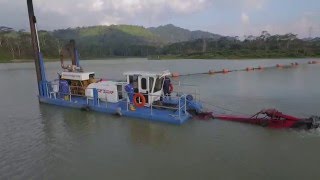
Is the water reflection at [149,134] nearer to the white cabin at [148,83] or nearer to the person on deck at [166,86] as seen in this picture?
the white cabin at [148,83]

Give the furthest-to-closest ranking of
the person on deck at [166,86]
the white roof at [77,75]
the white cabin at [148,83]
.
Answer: the white roof at [77,75]
the person on deck at [166,86]
the white cabin at [148,83]

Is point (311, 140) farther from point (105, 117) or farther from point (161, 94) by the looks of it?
point (105, 117)

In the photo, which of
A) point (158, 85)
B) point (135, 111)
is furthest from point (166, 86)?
point (135, 111)

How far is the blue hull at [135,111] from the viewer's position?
15414 mm

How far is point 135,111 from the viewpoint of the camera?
16.5 metres

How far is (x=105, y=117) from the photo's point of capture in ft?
56.2

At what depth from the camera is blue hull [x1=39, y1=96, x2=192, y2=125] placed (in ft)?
50.6

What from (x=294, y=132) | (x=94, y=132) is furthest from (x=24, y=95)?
(x=294, y=132)

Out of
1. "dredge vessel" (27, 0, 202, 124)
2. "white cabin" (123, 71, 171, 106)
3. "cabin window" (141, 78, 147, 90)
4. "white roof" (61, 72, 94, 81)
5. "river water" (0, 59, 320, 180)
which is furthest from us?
"white roof" (61, 72, 94, 81)

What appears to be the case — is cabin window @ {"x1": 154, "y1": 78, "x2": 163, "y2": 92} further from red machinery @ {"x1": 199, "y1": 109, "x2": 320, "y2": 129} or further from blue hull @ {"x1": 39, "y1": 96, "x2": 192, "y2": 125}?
red machinery @ {"x1": 199, "y1": 109, "x2": 320, "y2": 129}

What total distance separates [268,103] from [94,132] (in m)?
12.0

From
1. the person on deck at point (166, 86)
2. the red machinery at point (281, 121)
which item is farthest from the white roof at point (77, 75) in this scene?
the red machinery at point (281, 121)

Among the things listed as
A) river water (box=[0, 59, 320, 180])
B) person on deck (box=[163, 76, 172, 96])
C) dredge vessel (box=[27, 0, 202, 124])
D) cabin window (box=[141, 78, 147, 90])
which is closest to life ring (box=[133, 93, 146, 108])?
dredge vessel (box=[27, 0, 202, 124])

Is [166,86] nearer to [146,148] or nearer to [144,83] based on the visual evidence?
[144,83]
